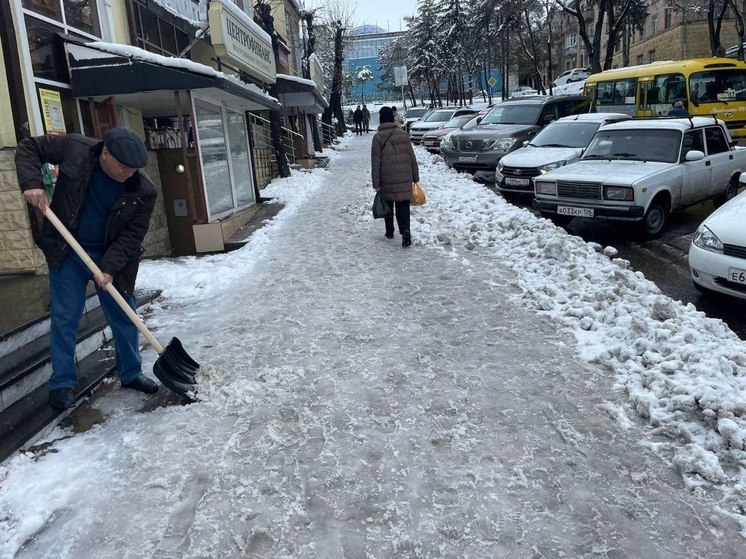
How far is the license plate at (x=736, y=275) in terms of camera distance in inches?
199

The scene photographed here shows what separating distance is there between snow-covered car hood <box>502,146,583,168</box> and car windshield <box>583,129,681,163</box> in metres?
1.29

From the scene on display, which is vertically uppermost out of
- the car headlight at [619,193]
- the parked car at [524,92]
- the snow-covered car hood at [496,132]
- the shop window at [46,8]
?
the parked car at [524,92]

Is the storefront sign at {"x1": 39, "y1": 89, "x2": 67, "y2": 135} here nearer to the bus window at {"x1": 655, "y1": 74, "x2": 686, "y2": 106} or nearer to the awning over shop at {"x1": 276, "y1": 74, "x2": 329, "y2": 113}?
the awning over shop at {"x1": 276, "y1": 74, "x2": 329, "y2": 113}

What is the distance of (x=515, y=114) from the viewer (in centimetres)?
1503

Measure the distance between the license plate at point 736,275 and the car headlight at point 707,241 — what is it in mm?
240

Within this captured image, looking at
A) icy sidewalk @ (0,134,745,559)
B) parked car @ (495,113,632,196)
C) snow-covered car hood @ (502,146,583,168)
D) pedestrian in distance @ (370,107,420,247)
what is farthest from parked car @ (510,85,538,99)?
icy sidewalk @ (0,134,745,559)

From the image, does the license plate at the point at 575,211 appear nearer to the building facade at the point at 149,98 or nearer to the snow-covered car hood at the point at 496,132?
the building facade at the point at 149,98

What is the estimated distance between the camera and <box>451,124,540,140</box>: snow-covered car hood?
13969mm

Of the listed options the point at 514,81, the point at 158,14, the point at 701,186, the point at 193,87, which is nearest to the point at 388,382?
the point at 193,87

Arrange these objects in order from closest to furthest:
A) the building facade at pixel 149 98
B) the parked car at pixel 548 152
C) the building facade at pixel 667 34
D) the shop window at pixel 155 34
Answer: the building facade at pixel 149 98 → the shop window at pixel 155 34 → the parked car at pixel 548 152 → the building facade at pixel 667 34

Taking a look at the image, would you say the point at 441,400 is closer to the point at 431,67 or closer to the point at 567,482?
the point at 567,482

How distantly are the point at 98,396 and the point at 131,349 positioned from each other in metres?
0.44

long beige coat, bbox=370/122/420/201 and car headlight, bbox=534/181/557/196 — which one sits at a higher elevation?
long beige coat, bbox=370/122/420/201

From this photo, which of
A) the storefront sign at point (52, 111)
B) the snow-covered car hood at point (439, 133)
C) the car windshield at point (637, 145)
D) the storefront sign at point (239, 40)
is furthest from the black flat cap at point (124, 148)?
the snow-covered car hood at point (439, 133)
